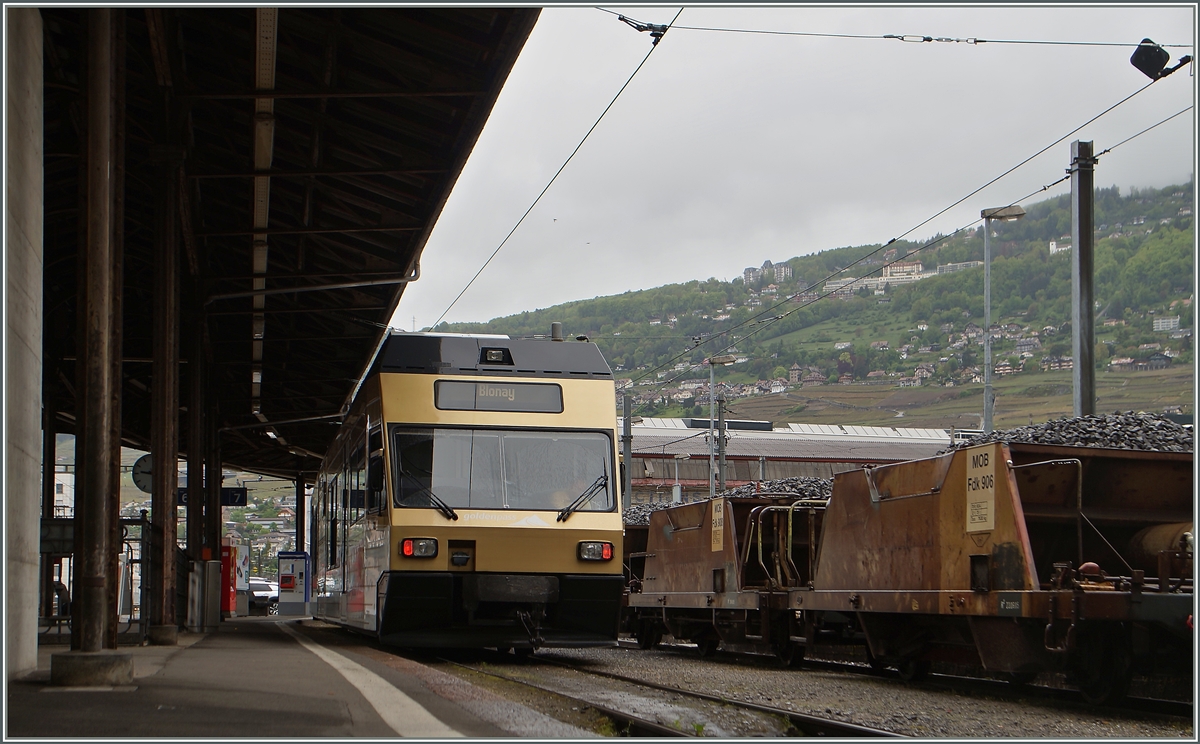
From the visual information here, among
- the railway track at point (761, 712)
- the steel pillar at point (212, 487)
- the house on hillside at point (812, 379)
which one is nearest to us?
the railway track at point (761, 712)

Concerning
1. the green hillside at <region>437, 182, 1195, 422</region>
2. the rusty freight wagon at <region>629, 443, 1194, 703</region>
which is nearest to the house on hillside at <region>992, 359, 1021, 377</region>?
the green hillside at <region>437, 182, 1195, 422</region>

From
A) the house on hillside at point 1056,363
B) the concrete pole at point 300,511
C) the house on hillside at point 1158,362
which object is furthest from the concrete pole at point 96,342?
the house on hillside at point 1056,363

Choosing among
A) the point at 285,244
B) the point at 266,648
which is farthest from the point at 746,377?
the point at 266,648

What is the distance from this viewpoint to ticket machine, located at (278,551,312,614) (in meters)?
41.9

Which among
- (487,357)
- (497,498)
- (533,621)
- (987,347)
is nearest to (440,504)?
(497,498)

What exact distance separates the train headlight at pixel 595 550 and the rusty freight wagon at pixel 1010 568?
176 cm

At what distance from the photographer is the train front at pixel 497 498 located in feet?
40.0

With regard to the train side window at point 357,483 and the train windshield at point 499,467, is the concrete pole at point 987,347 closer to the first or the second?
the train windshield at point 499,467

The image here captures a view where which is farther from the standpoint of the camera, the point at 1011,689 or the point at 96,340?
the point at 1011,689

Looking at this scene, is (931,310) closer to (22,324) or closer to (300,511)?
(300,511)

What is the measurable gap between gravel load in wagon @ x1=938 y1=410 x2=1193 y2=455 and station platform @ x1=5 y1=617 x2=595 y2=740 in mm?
5031

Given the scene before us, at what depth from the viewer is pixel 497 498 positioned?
1252cm

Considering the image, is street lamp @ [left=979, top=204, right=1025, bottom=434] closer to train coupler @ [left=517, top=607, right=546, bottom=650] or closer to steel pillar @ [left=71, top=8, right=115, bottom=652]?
train coupler @ [left=517, top=607, right=546, bottom=650]

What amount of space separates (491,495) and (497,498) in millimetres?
71
